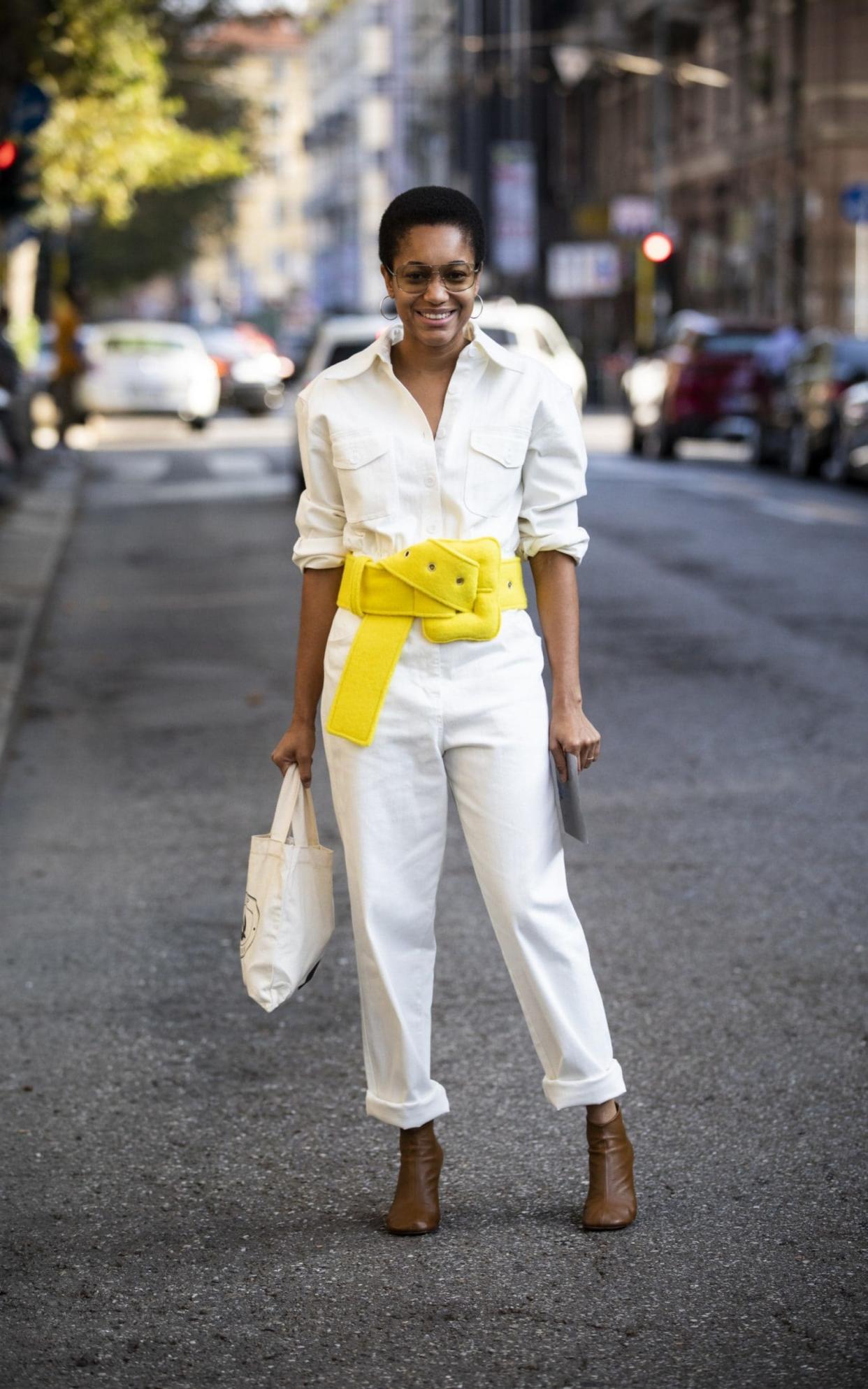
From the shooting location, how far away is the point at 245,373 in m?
41.5

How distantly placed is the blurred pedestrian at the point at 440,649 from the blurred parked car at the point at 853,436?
60.4ft

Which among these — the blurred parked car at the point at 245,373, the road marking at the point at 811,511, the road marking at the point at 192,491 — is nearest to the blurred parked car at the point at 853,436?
the road marking at the point at 811,511

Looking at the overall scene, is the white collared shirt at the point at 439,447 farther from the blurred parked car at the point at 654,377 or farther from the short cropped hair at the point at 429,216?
the blurred parked car at the point at 654,377

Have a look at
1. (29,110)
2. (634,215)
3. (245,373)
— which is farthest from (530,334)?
(634,215)

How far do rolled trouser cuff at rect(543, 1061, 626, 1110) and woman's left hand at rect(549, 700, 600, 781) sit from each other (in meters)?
0.53

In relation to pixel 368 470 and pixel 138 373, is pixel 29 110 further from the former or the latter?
pixel 368 470

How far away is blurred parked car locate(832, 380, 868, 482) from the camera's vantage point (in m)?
22.1

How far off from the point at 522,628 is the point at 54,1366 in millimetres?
1408

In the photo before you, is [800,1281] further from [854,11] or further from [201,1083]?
[854,11]

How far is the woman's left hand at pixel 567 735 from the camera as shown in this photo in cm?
392

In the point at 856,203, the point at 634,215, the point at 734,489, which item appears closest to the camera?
the point at 734,489

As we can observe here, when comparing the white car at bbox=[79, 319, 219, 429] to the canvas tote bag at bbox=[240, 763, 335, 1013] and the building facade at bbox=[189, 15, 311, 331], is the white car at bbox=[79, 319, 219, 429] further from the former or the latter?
the building facade at bbox=[189, 15, 311, 331]

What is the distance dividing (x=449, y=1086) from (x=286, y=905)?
1.06 m

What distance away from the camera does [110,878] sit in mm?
6902
